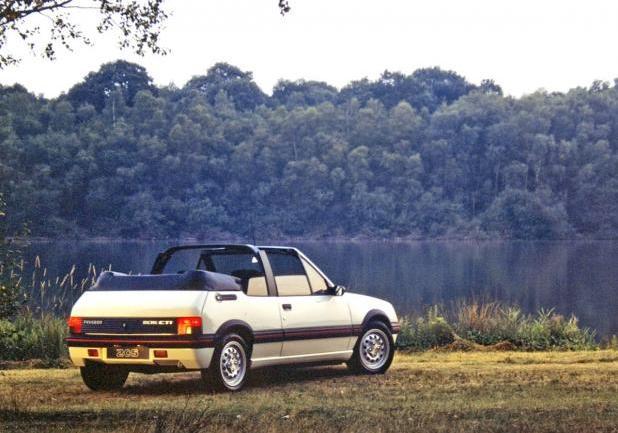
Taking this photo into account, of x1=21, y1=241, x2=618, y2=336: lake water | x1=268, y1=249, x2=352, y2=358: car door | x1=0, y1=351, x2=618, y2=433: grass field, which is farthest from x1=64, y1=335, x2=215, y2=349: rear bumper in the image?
x1=21, y1=241, x2=618, y2=336: lake water

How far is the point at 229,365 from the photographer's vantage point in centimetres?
1272

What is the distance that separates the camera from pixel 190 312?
40.1 feet

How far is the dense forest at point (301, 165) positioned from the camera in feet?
391

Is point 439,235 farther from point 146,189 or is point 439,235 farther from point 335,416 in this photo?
point 335,416

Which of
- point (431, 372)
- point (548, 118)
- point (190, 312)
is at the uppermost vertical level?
point (548, 118)

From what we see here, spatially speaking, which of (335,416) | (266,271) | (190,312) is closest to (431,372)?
(266,271)

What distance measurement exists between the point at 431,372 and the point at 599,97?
12908 cm

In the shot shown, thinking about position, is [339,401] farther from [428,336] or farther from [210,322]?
[428,336]

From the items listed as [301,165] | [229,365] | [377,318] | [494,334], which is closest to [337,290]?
[377,318]

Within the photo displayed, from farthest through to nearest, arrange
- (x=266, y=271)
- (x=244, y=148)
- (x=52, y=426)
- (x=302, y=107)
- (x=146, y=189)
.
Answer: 1. (x=302, y=107)
2. (x=244, y=148)
3. (x=146, y=189)
4. (x=266, y=271)
5. (x=52, y=426)

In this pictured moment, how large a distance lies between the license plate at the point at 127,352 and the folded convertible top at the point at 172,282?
69 cm

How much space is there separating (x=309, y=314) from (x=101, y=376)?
2547 millimetres

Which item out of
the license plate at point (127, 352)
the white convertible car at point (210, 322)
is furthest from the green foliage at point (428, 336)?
the license plate at point (127, 352)

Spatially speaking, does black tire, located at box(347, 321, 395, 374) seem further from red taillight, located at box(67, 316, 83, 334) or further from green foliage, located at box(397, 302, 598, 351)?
green foliage, located at box(397, 302, 598, 351)
